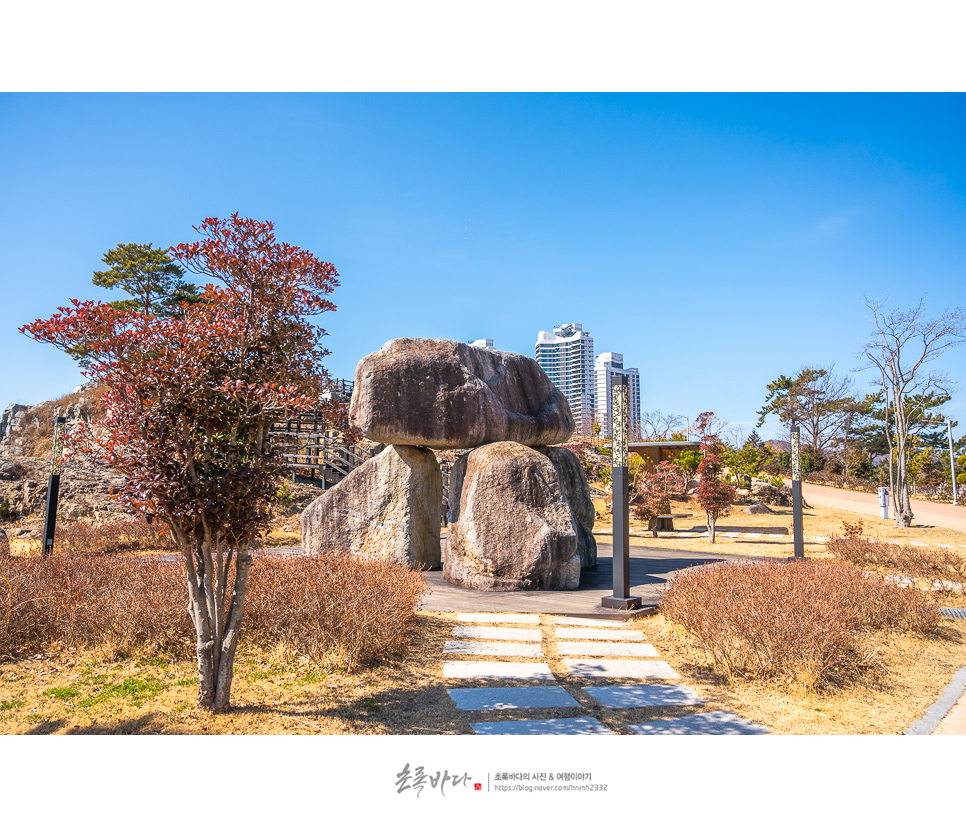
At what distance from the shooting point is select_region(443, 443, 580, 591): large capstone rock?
7.26m

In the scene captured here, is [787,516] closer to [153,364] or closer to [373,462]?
[373,462]

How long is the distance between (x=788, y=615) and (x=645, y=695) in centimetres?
130

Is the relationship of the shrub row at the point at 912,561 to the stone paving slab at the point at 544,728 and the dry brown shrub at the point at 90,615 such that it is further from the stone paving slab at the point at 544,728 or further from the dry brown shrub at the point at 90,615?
the dry brown shrub at the point at 90,615

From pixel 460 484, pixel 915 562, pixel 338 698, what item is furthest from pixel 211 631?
pixel 915 562

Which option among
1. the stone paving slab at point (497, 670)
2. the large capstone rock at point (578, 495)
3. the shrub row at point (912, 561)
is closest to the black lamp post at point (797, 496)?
the shrub row at point (912, 561)

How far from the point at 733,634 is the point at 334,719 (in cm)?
287

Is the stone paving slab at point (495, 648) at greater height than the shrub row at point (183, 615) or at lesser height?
lesser

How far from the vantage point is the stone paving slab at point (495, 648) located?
15.8 feet

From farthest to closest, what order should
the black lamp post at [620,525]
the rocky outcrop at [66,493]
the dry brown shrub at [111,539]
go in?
the rocky outcrop at [66,493] → the dry brown shrub at [111,539] → the black lamp post at [620,525]

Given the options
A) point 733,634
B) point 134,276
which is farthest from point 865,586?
point 134,276

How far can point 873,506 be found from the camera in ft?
72.5

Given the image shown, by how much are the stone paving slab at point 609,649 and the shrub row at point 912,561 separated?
193 inches

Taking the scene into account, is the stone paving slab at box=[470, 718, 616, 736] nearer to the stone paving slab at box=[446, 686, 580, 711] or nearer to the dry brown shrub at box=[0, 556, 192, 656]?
the stone paving slab at box=[446, 686, 580, 711]

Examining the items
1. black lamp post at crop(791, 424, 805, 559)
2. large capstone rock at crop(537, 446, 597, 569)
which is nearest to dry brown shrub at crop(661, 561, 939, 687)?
large capstone rock at crop(537, 446, 597, 569)
